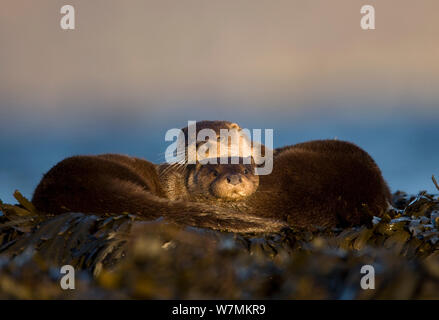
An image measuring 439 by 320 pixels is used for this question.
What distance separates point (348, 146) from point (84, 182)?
2.52 m

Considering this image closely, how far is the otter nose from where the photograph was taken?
3992 mm

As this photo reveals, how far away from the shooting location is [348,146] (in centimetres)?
463

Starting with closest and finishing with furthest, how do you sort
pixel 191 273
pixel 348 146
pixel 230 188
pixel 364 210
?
pixel 191 273 → pixel 364 210 → pixel 230 188 → pixel 348 146

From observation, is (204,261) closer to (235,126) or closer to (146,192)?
(146,192)

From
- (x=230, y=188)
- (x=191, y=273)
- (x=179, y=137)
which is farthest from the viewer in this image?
(x=179, y=137)

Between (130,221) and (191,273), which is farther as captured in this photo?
(130,221)

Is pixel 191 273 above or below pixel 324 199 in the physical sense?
above

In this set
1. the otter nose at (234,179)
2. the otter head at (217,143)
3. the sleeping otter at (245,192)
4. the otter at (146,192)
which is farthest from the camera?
the otter head at (217,143)

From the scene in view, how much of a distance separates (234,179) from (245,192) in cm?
15

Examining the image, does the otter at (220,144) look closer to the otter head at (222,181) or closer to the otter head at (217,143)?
the otter head at (217,143)

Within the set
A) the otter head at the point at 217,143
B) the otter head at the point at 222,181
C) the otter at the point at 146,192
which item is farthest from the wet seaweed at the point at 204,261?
the otter head at the point at 217,143

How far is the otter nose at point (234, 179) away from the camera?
3.99 m
